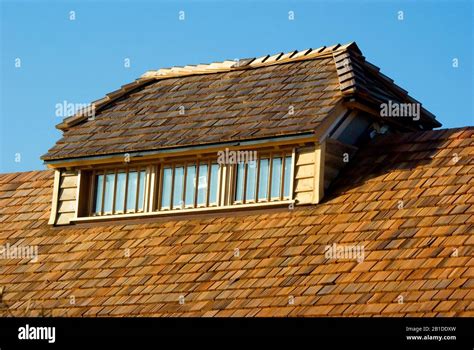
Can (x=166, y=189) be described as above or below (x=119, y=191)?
below

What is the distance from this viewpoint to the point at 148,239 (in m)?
28.7

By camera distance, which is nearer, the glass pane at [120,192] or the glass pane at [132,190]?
the glass pane at [132,190]

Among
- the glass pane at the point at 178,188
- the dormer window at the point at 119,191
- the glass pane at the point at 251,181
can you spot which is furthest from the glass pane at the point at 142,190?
the glass pane at the point at 251,181

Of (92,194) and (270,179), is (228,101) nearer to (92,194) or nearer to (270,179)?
(270,179)

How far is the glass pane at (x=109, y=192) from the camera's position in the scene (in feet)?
99.3

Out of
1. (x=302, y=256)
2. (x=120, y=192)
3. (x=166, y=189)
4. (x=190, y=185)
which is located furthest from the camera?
(x=120, y=192)

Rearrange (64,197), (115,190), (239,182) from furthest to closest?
1. (64,197)
2. (115,190)
3. (239,182)

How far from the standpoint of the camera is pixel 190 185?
2927 cm

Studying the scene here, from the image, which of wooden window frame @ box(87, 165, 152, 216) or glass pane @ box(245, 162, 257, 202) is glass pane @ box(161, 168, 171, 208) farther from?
glass pane @ box(245, 162, 257, 202)

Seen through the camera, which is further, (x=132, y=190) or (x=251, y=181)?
(x=132, y=190)

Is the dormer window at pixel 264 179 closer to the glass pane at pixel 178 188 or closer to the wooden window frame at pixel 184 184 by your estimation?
the wooden window frame at pixel 184 184

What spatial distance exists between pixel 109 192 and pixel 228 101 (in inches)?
125

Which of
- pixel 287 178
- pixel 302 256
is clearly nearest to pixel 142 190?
pixel 287 178

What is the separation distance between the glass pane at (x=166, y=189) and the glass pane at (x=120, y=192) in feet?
3.18
